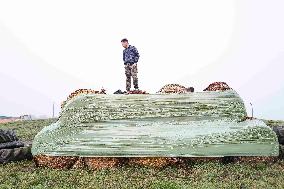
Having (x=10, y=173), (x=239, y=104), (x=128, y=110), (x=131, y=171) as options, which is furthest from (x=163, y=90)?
(x=10, y=173)

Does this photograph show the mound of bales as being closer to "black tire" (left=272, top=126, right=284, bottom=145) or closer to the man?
the man

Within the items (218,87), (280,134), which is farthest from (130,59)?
(280,134)

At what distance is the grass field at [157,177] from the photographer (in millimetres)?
10125

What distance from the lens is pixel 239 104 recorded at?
14.0m

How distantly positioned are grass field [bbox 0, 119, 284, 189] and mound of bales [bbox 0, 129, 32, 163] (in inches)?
39.6

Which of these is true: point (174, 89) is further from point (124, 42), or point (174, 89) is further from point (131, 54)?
point (124, 42)

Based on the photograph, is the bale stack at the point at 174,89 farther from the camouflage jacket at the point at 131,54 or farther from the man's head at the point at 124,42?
the man's head at the point at 124,42

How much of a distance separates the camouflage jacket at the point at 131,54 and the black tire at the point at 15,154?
16.1 ft

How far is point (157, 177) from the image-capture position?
440 inches

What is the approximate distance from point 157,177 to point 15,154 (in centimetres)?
563

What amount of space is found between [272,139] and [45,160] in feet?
21.8

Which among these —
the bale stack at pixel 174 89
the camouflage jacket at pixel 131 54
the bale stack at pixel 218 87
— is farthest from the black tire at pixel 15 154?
the bale stack at pixel 218 87

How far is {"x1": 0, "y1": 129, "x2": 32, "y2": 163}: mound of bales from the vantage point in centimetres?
1446

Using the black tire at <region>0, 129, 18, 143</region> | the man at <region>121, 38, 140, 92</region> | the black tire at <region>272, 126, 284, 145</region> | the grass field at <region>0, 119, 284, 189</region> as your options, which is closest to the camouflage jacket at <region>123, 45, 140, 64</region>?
the man at <region>121, 38, 140, 92</region>
